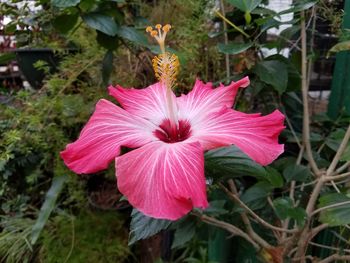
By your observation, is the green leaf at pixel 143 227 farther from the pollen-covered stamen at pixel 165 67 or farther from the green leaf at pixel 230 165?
the pollen-covered stamen at pixel 165 67

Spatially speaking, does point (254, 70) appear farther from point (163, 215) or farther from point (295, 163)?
point (163, 215)

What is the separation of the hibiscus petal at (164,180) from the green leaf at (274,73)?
14.6 inches

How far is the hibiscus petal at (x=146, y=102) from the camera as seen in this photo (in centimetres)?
55

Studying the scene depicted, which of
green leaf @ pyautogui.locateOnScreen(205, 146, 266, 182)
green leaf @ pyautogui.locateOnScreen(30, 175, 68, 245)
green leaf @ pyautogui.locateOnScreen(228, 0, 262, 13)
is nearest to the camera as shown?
green leaf @ pyautogui.locateOnScreen(205, 146, 266, 182)

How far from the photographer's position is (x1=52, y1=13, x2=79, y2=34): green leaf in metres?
0.93

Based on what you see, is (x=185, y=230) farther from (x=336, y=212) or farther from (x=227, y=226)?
(x=336, y=212)

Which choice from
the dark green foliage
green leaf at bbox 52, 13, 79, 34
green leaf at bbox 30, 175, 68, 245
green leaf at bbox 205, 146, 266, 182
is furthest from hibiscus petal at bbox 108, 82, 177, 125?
the dark green foliage

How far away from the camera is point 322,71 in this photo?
1131mm

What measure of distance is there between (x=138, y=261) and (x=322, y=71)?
985mm

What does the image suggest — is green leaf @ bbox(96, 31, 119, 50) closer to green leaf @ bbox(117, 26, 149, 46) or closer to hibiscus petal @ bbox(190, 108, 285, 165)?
green leaf @ bbox(117, 26, 149, 46)

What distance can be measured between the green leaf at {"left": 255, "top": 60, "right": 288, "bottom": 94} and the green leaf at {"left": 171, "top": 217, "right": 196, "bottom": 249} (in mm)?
376

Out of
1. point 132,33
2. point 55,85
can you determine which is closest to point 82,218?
point 55,85

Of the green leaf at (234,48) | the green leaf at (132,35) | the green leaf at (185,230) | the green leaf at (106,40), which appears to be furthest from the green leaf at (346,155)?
the green leaf at (106,40)

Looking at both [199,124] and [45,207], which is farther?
[45,207]
